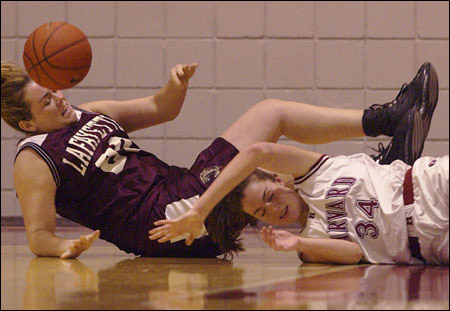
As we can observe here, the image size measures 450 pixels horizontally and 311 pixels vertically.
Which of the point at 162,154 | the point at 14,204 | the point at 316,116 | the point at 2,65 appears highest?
the point at 2,65

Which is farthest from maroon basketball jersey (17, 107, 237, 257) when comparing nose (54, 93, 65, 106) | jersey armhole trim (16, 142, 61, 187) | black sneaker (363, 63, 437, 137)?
black sneaker (363, 63, 437, 137)

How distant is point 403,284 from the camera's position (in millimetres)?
2023

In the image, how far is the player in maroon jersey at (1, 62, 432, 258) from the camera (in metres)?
2.72

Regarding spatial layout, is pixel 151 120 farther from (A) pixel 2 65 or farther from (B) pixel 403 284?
(B) pixel 403 284

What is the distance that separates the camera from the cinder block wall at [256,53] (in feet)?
14.6

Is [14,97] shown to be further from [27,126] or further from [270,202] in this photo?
[270,202]

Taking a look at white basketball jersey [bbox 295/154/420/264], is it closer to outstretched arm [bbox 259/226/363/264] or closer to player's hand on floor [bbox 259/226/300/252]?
outstretched arm [bbox 259/226/363/264]

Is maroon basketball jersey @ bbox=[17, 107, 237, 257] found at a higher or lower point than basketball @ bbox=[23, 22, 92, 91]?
lower

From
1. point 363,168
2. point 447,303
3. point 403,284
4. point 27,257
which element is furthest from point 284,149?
point 27,257

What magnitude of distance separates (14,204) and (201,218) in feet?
8.49

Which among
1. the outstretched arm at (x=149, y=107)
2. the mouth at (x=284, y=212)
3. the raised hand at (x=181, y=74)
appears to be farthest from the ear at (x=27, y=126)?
the mouth at (x=284, y=212)

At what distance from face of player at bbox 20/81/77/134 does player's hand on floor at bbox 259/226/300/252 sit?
0.98 meters

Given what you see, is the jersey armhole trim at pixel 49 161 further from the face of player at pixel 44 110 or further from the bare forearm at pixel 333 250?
the bare forearm at pixel 333 250

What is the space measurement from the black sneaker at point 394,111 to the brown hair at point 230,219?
0.50 metres
